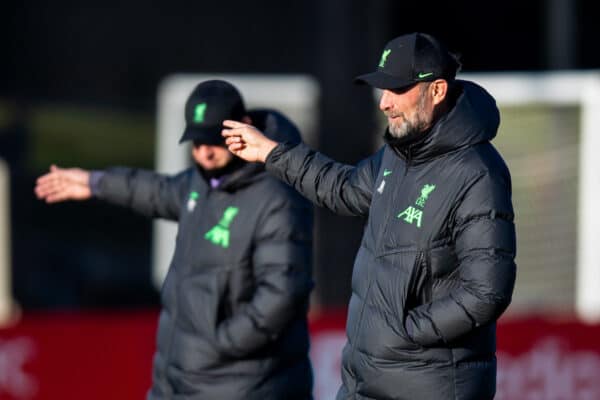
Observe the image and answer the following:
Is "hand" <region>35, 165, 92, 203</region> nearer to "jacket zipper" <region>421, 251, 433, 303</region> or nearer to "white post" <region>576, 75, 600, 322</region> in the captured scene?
"jacket zipper" <region>421, 251, 433, 303</region>

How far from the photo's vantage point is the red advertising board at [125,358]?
25.7 ft

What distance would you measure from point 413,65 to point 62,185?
2099mm

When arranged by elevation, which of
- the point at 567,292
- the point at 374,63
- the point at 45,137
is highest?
the point at 374,63

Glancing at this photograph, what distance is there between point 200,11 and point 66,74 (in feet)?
3.85

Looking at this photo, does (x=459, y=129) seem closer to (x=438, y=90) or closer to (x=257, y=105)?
(x=438, y=90)

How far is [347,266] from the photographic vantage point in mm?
9719

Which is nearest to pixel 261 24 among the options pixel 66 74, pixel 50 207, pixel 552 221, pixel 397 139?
pixel 66 74

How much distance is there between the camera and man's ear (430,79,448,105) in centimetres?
405

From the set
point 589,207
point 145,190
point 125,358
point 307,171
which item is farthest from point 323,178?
point 589,207

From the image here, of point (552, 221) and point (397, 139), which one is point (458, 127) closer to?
point (397, 139)

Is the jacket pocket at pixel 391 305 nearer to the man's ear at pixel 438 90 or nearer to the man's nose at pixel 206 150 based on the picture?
the man's ear at pixel 438 90

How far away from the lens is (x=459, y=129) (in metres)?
4.01

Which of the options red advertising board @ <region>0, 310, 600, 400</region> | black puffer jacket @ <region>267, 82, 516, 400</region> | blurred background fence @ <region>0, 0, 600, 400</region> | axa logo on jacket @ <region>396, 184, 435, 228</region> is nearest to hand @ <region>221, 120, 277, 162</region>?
black puffer jacket @ <region>267, 82, 516, 400</region>

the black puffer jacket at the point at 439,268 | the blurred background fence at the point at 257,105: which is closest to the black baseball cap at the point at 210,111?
the black puffer jacket at the point at 439,268
